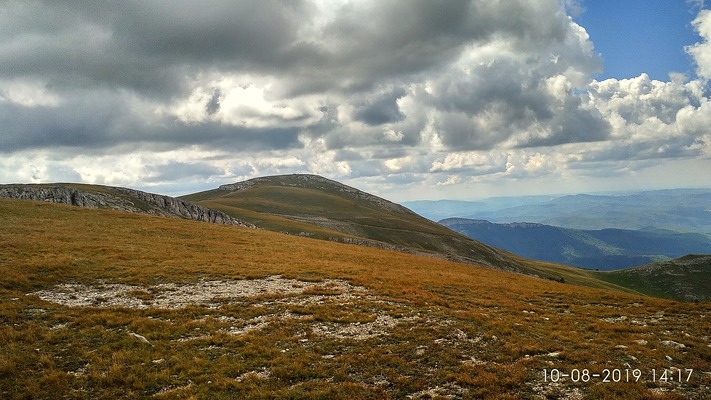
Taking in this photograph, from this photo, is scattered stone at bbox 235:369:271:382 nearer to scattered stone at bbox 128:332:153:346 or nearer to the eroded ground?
the eroded ground

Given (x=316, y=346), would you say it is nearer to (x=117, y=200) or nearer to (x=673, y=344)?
(x=673, y=344)

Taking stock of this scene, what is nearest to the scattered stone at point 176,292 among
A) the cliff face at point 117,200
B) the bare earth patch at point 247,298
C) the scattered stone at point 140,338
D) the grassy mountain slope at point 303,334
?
the bare earth patch at point 247,298

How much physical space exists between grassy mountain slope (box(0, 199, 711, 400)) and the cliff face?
217 feet

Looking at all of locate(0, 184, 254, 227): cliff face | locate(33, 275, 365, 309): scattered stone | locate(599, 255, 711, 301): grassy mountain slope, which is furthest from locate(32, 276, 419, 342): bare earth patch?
locate(599, 255, 711, 301): grassy mountain slope

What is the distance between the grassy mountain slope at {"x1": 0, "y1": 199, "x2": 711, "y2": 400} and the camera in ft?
46.3

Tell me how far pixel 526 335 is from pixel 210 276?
26.7 metres

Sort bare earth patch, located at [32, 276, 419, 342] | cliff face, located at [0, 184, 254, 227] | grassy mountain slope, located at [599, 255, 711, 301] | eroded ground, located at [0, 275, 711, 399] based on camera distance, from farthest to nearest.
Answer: grassy mountain slope, located at [599, 255, 711, 301]
cliff face, located at [0, 184, 254, 227]
bare earth patch, located at [32, 276, 419, 342]
eroded ground, located at [0, 275, 711, 399]

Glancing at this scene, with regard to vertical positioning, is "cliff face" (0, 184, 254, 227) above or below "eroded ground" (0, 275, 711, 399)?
above

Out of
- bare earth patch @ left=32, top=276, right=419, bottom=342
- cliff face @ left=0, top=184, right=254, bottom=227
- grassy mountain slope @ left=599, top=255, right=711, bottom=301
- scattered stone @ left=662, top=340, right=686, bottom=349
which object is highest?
cliff face @ left=0, top=184, right=254, bottom=227

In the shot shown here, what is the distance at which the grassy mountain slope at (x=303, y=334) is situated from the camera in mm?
14102

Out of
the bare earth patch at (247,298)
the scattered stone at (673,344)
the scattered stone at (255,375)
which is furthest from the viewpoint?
→ the bare earth patch at (247,298)

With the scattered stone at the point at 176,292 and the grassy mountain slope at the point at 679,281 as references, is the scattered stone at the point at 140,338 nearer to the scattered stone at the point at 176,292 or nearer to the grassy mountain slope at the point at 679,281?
the scattered stone at the point at 176,292

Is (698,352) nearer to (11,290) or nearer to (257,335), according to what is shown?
(257,335)

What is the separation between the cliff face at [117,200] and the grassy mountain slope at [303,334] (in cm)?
6622
